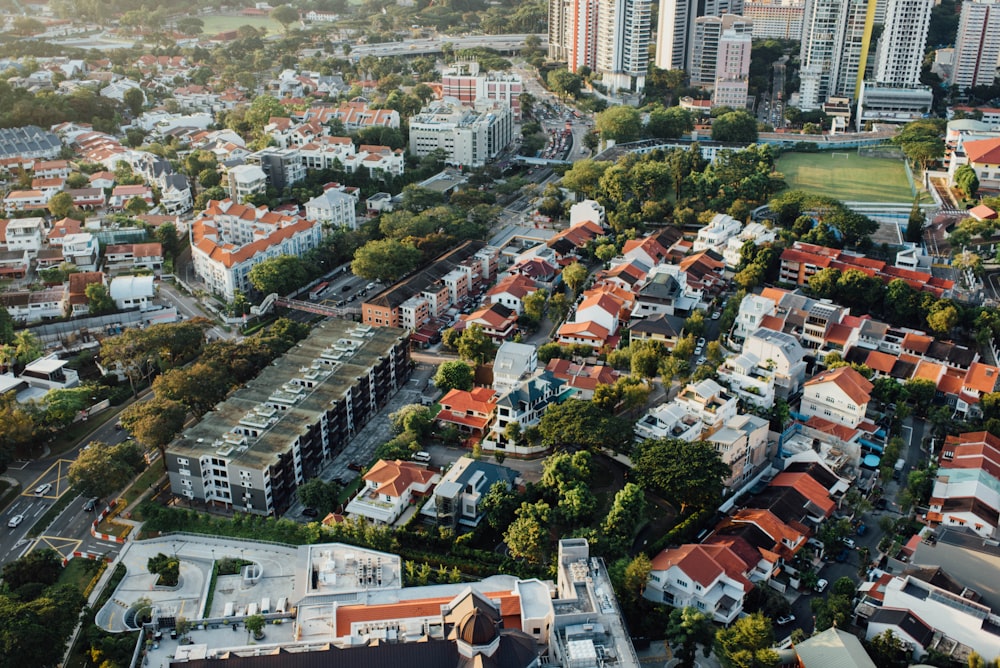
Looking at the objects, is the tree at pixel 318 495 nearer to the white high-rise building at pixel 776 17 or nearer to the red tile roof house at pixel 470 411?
the red tile roof house at pixel 470 411

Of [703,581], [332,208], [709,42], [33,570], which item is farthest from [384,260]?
[709,42]

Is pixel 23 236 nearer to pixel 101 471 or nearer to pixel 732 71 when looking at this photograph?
pixel 101 471

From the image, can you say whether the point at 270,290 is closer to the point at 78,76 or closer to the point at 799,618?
the point at 799,618

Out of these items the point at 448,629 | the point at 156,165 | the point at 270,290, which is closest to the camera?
the point at 448,629

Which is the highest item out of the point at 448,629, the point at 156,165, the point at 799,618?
the point at 156,165

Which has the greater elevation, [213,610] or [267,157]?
[267,157]

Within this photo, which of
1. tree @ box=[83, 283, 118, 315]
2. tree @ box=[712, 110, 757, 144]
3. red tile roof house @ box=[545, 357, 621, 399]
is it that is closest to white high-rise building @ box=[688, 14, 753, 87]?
tree @ box=[712, 110, 757, 144]

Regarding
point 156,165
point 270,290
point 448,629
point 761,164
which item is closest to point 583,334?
point 270,290

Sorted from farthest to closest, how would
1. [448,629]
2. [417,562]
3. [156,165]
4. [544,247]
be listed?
1. [156,165]
2. [544,247]
3. [417,562]
4. [448,629]
